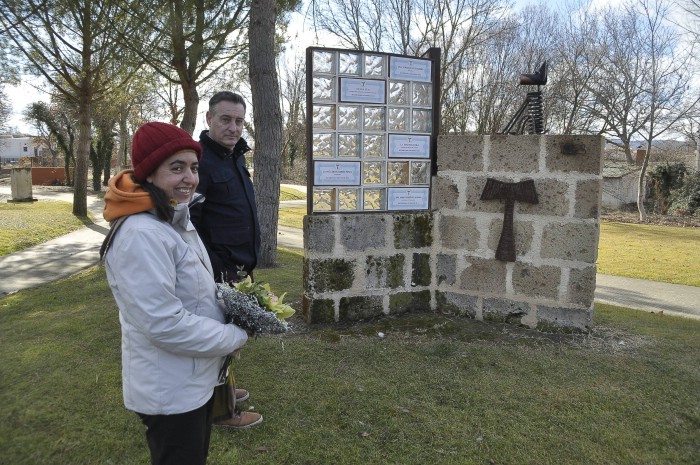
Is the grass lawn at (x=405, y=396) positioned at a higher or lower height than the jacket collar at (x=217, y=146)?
lower

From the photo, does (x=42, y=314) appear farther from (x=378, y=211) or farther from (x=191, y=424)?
(x=191, y=424)

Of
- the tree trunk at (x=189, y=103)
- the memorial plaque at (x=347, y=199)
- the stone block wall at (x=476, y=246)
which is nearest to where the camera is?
the stone block wall at (x=476, y=246)

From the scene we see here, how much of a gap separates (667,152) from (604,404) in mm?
36294

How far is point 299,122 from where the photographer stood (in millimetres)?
42062

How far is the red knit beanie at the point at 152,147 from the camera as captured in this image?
1.93m

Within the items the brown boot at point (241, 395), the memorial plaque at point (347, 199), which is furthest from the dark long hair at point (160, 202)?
the memorial plaque at point (347, 199)

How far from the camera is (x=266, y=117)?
7809 millimetres

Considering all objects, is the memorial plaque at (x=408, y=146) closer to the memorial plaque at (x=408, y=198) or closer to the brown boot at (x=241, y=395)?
the memorial plaque at (x=408, y=198)

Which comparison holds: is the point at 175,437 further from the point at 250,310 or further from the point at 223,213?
the point at 223,213

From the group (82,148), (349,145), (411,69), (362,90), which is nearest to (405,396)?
(349,145)

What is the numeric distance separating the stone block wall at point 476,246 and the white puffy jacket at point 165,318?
113 inches

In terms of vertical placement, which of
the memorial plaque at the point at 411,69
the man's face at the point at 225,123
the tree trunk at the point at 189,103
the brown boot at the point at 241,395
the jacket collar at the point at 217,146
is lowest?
the brown boot at the point at 241,395

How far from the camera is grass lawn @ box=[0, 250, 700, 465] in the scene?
2832 mm

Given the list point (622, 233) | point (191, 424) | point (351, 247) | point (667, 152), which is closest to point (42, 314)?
point (351, 247)
